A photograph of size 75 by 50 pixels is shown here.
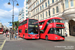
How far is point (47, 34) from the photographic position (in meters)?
16.3

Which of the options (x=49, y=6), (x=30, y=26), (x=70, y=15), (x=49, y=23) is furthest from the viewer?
(x=49, y=6)

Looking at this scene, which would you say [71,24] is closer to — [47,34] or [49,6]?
[49,6]

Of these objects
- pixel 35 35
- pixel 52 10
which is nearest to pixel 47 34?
pixel 35 35

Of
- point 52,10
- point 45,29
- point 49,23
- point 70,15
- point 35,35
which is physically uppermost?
point 52,10

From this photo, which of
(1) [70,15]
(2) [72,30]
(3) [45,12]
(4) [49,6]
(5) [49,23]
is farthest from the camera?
(3) [45,12]

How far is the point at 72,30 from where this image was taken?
Answer: 30.2 meters

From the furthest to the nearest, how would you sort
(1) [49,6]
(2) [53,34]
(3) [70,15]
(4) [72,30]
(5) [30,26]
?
(1) [49,6] < (4) [72,30] < (3) [70,15] < (5) [30,26] < (2) [53,34]

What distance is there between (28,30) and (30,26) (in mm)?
821

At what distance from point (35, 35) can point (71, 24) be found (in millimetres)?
17702

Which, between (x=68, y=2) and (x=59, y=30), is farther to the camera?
(x=68, y=2)

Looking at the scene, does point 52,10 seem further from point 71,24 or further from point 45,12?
point 71,24

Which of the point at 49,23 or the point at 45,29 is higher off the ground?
the point at 49,23

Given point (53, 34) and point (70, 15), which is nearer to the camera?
point (53, 34)

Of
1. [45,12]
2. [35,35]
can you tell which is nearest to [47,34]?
[35,35]
